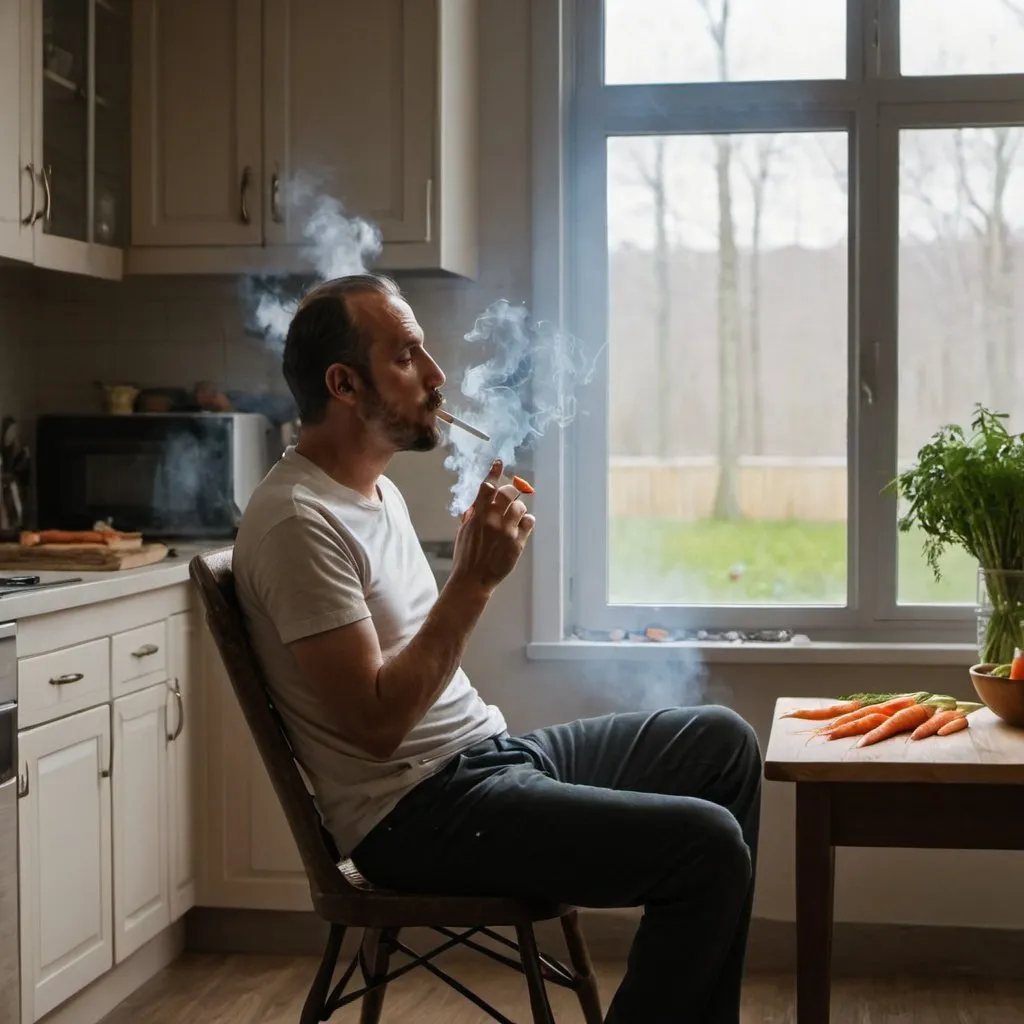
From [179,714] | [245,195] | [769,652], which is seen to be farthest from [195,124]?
[769,652]

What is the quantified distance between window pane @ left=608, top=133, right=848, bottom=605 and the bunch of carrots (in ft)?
3.45

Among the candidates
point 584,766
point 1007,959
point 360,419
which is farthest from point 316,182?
point 1007,959

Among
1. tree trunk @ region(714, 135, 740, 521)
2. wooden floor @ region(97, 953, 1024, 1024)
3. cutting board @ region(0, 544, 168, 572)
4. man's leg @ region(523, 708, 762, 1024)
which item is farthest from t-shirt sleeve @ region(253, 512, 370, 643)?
tree trunk @ region(714, 135, 740, 521)

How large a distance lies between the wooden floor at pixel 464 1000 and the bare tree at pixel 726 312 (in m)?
1.13

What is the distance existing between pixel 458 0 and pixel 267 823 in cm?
194

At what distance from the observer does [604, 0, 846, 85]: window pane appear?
343 cm

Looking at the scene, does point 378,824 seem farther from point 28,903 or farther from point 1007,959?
point 1007,959

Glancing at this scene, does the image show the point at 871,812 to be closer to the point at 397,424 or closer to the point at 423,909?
the point at 423,909

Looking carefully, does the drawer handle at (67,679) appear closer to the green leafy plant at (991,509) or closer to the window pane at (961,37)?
the green leafy plant at (991,509)

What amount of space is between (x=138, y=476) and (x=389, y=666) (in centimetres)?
177

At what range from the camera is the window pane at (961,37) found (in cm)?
337

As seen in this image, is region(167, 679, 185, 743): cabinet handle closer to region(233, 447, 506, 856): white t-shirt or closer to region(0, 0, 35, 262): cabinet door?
region(0, 0, 35, 262): cabinet door

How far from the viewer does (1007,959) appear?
3.25 m

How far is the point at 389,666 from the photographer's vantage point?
1.87 metres
